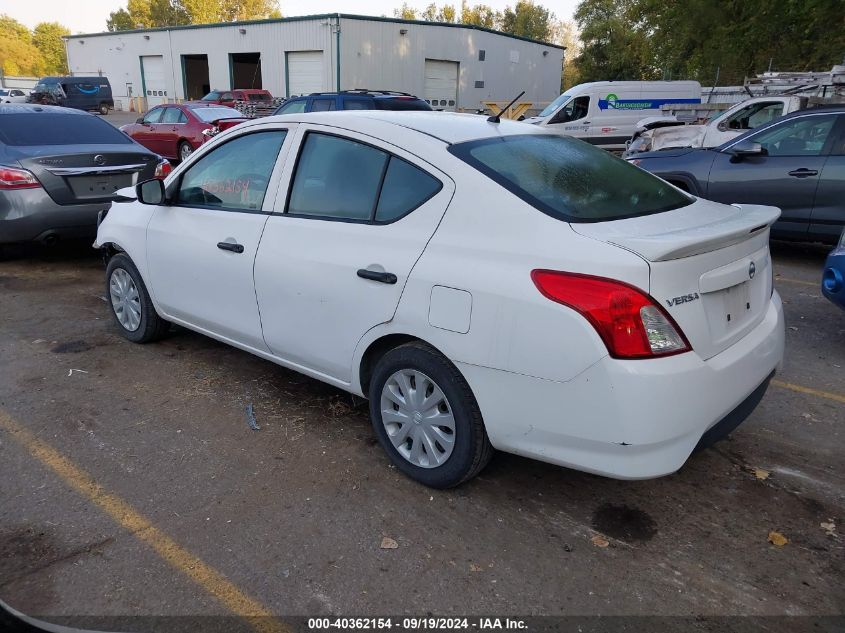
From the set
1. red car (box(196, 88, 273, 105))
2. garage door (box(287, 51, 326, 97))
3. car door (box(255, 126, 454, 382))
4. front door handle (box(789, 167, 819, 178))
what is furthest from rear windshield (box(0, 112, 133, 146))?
garage door (box(287, 51, 326, 97))

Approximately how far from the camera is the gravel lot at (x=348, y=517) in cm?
244

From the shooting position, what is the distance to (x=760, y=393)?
3.00 meters

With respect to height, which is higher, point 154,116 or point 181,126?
point 154,116

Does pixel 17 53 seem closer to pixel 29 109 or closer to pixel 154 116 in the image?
pixel 154 116

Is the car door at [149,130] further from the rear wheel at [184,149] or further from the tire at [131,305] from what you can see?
the tire at [131,305]

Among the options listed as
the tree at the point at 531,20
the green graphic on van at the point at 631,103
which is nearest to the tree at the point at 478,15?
the tree at the point at 531,20

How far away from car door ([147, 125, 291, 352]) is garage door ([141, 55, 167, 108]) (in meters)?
41.5

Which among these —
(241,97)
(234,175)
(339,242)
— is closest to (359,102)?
(234,175)

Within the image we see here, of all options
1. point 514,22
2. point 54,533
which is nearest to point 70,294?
point 54,533

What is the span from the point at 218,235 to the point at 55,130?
178 inches

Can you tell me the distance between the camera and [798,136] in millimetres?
7176

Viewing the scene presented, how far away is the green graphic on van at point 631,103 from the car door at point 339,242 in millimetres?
16497

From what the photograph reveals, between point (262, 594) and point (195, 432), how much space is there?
4.63 ft

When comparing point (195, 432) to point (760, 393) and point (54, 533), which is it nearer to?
point (54, 533)
